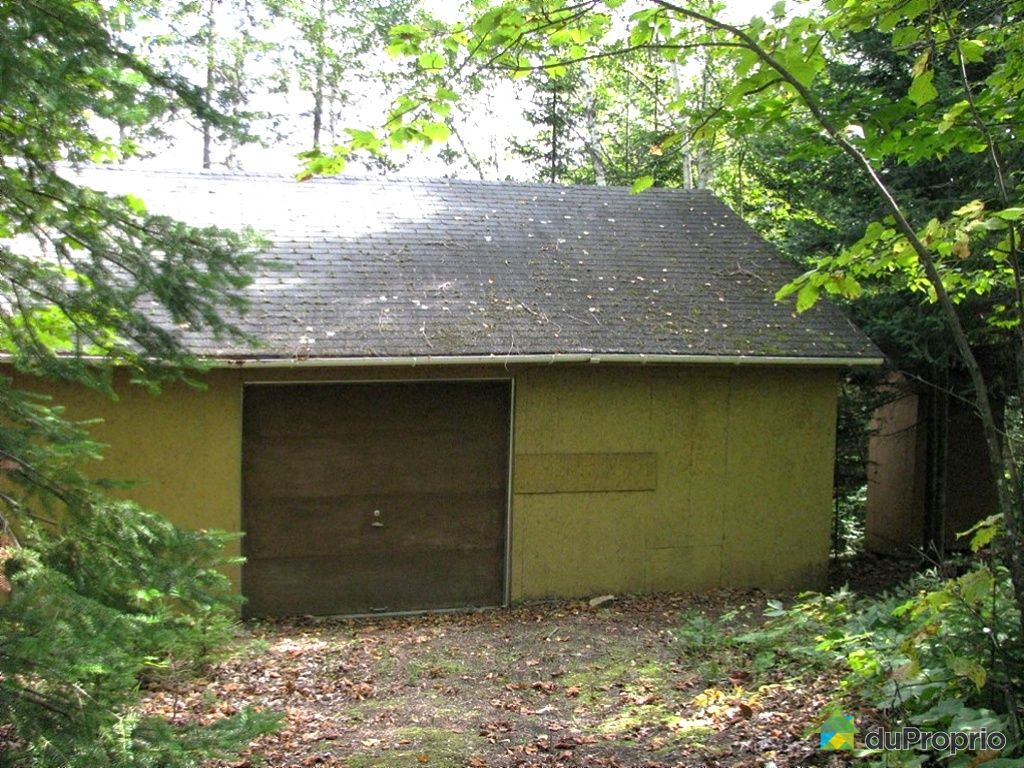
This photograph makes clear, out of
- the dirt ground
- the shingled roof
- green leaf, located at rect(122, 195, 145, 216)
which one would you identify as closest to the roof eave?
the shingled roof

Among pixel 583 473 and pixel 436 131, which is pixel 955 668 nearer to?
pixel 436 131

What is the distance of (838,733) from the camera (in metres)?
4.55

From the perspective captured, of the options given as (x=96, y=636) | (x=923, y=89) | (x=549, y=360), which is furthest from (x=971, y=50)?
(x=549, y=360)

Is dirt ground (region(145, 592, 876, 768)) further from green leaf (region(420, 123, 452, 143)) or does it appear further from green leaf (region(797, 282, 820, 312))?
green leaf (region(420, 123, 452, 143))

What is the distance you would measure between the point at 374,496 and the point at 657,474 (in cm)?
301

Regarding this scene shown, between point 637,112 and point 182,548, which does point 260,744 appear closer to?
point 182,548

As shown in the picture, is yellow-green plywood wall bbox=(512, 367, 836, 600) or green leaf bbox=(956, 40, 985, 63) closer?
green leaf bbox=(956, 40, 985, 63)

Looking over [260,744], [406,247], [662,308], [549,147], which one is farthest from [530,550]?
[549,147]

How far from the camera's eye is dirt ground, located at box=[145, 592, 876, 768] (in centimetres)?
549

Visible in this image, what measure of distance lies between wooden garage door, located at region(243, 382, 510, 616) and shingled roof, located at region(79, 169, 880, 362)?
2.24ft

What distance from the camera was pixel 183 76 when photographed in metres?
5.11

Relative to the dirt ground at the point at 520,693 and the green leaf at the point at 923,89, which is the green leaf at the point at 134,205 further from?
the green leaf at the point at 923,89

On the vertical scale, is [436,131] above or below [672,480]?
above

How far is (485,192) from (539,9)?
28.8 ft
